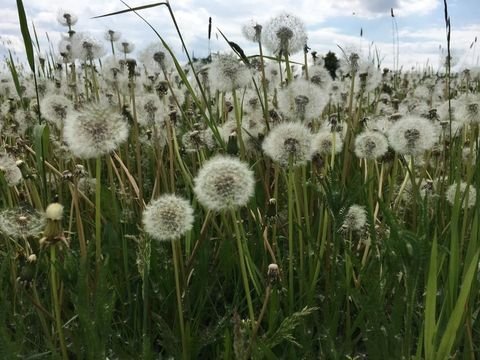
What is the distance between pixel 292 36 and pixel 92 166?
5.74ft

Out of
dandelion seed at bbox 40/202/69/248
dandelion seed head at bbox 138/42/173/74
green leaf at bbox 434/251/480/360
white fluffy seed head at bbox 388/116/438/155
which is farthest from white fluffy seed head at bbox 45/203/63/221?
dandelion seed head at bbox 138/42/173/74

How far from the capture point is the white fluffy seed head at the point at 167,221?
173 cm

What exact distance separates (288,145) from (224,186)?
1.53ft

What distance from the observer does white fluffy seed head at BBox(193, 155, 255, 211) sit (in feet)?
5.62

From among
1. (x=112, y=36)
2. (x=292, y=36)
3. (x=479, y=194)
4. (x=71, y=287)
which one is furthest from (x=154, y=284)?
(x=112, y=36)

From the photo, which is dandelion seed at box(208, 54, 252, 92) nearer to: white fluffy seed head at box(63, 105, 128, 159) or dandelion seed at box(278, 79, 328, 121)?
dandelion seed at box(278, 79, 328, 121)

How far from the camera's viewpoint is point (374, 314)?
1.57 m

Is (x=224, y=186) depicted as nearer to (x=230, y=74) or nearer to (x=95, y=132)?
(x=95, y=132)

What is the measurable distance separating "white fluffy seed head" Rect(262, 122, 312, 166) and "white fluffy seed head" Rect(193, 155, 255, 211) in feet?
1.27

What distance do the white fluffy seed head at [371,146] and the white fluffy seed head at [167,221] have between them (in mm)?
1177

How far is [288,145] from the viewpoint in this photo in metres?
2.10

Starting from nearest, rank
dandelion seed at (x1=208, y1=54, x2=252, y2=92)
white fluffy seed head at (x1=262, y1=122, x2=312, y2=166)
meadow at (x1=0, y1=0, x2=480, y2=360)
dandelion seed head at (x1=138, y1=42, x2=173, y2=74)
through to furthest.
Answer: meadow at (x1=0, y1=0, x2=480, y2=360), white fluffy seed head at (x1=262, y1=122, x2=312, y2=166), dandelion seed at (x1=208, y1=54, x2=252, y2=92), dandelion seed head at (x1=138, y1=42, x2=173, y2=74)

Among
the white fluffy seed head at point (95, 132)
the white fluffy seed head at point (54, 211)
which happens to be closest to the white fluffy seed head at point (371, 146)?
the white fluffy seed head at point (95, 132)

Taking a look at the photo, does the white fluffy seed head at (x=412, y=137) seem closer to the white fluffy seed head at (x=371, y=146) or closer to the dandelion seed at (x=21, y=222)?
the white fluffy seed head at (x=371, y=146)
